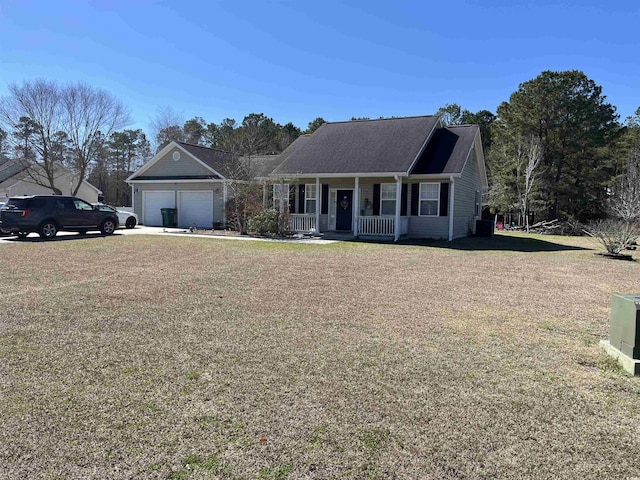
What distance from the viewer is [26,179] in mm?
37406

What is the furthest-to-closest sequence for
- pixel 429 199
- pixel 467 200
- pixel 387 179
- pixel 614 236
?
pixel 467 200, pixel 387 179, pixel 429 199, pixel 614 236

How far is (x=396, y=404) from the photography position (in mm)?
3484

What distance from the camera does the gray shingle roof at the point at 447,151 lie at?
17.6 meters

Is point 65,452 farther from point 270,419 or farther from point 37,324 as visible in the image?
point 37,324

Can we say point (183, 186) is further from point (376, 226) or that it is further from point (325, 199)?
point (376, 226)

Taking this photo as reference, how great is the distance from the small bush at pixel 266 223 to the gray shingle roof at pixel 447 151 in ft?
19.1

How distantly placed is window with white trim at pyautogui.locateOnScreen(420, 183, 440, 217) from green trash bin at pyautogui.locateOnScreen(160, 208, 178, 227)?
44.5 ft

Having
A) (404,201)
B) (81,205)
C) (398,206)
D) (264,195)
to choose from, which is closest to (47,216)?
(81,205)

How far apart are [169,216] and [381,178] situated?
1225 centimetres

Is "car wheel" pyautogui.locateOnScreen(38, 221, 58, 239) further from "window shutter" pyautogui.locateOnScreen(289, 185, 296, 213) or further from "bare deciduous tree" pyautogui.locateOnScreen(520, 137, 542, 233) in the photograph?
"bare deciduous tree" pyautogui.locateOnScreen(520, 137, 542, 233)

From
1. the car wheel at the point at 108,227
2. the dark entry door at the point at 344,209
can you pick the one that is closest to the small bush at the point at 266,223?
the dark entry door at the point at 344,209

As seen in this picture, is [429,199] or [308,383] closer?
[308,383]

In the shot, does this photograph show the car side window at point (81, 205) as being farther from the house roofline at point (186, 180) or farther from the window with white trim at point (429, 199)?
the window with white trim at point (429, 199)

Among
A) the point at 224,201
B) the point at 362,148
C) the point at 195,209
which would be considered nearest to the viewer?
the point at 362,148
